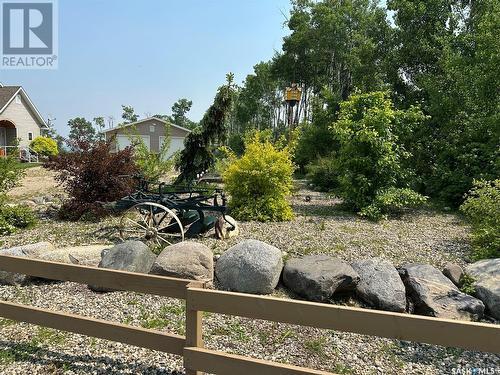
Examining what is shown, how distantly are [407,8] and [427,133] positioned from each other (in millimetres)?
5685

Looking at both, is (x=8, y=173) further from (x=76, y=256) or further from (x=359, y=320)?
(x=359, y=320)

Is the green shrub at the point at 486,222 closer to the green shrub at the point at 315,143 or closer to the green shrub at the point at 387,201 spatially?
the green shrub at the point at 387,201

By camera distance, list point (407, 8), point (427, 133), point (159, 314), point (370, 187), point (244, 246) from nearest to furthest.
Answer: point (159, 314), point (244, 246), point (370, 187), point (427, 133), point (407, 8)

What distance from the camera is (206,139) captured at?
1132 cm

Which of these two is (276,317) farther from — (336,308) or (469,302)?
(469,302)

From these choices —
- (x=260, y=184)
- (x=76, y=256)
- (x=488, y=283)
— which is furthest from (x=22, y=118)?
(x=488, y=283)

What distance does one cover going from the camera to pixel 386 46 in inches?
616

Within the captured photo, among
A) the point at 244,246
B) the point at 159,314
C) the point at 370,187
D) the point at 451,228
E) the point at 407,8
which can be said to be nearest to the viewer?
the point at 159,314

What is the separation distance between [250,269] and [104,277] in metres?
1.84

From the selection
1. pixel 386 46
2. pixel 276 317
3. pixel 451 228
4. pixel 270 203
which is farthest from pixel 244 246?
pixel 386 46

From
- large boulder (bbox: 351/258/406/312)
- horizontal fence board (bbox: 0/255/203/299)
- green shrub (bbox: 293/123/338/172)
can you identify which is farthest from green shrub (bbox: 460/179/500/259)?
green shrub (bbox: 293/123/338/172)

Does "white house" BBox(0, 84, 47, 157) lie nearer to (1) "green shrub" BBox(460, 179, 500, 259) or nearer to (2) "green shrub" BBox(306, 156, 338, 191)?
(2) "green shrub" BBox(306, 156, 338, 191)

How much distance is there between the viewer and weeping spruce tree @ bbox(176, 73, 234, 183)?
420 inches

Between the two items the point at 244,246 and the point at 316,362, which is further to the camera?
the point at 244,246
